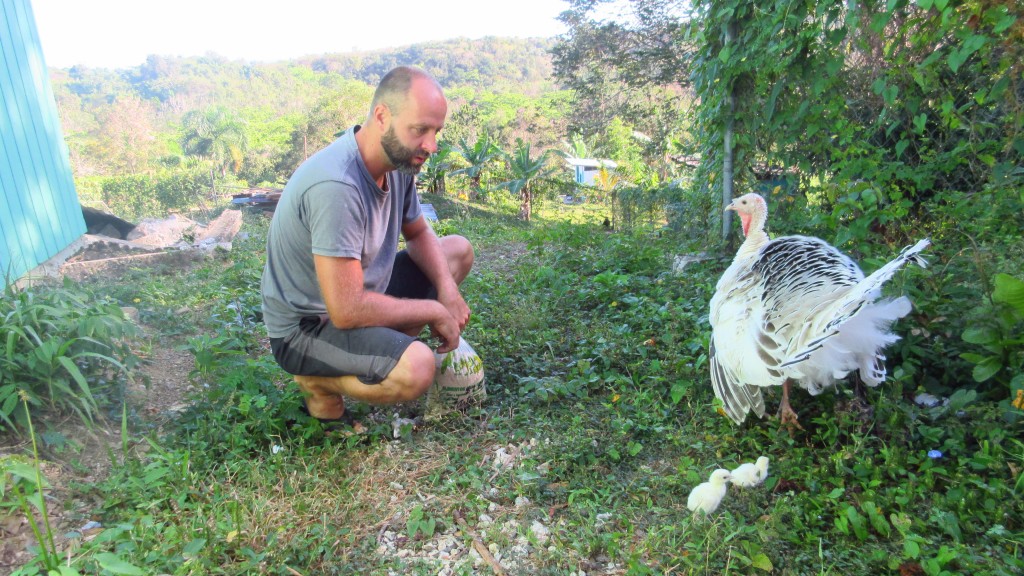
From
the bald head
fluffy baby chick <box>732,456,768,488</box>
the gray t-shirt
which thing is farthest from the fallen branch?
the bald head

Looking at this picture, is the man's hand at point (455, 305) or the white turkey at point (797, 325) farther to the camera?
the man's hand at point (455, 305)

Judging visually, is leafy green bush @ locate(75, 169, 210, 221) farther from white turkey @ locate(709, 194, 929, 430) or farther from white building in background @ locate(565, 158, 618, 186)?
white turkey @ locate(709, 194, 929, 430)

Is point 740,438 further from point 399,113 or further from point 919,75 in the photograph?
point 919,75

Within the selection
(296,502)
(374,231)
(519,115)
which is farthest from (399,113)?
(519,115)

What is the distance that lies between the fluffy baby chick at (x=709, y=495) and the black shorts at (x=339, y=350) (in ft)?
4.00

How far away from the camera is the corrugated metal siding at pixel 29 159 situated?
5.46 metres

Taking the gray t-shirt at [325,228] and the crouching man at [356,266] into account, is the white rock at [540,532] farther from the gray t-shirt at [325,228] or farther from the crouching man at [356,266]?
the gray t-shirt at [325,228]

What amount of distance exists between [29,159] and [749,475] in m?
7.24

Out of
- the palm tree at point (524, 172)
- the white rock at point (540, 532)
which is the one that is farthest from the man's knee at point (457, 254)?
the palm tree at point (524, 172)

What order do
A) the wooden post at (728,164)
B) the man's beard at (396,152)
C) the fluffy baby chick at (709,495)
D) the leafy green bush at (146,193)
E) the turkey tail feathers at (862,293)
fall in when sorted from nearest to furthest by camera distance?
1. the turkey tail feathers at (862,293)
2. the fluffy baby chick at (709,495)
3. the man's beard at (396,152)
4. the wooden post at (728,164)
5. the leafy green bush at (146,193)

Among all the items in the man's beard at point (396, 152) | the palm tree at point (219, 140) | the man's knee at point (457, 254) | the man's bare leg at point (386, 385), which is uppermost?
the man's beard at point (396, 152)

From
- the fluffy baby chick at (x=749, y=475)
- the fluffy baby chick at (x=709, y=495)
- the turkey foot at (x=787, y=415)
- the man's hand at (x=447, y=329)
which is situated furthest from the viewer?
the man's hand at (x=447, y=329)

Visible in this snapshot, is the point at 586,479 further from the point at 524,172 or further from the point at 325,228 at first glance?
the point at 524,172

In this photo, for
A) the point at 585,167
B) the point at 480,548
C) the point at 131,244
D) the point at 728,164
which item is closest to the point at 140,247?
the point at 131,244
